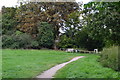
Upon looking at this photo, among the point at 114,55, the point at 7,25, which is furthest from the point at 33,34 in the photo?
the point at 114,55

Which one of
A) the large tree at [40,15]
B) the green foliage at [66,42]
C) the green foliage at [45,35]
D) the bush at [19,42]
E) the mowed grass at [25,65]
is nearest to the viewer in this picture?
the mowed grass at [25,65]

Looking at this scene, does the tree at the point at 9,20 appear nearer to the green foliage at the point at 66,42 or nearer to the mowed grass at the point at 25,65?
the green foliage at the point at 66,42

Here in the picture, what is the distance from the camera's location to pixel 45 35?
79.8 ft

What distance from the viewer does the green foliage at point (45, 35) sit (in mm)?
23969

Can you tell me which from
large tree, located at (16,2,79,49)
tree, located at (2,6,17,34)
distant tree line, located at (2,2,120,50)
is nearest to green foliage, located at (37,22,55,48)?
distant tree line, located at (2,2,120,50)

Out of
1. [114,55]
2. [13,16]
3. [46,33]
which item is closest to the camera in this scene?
[114,55]

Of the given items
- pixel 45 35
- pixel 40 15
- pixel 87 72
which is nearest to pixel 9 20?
pixel 40 15

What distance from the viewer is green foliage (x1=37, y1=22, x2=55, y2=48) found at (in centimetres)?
2397

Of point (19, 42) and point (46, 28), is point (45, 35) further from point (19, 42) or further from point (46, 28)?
point (19, 42)

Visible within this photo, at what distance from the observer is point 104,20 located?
11180 millimetres

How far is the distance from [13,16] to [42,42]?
23.9ft

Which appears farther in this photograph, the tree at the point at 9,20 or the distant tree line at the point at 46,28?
the tree at the point at 9,20

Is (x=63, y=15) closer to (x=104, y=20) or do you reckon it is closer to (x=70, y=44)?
(x=70, y=44)

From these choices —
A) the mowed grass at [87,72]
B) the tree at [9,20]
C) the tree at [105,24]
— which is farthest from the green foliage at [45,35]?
the mowed grass at [87,72]
